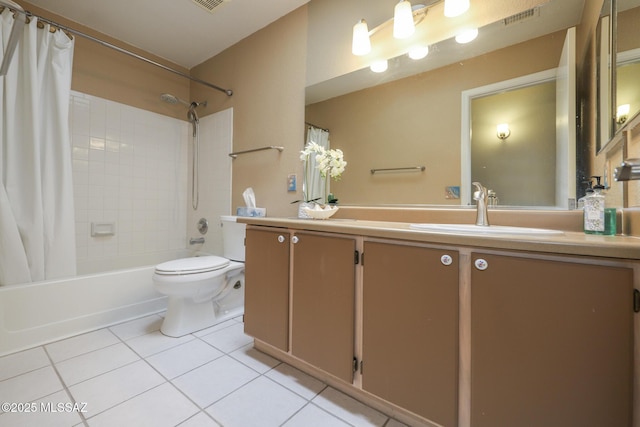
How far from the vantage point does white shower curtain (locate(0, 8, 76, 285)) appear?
159 cm

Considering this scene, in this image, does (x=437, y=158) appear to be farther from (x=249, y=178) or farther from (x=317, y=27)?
(x=249, y=178)

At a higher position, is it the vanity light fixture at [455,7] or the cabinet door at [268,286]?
the vanity light fixture at [455,7]

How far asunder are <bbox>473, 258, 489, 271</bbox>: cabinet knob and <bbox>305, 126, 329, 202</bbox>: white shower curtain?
1142 millimetres

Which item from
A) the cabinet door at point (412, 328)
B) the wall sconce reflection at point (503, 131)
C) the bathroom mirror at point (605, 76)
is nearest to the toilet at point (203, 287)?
the cabinet door at point (412, 328)

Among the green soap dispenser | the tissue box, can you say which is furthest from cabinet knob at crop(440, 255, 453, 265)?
the tissue box

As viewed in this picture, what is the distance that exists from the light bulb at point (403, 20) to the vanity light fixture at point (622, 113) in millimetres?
960

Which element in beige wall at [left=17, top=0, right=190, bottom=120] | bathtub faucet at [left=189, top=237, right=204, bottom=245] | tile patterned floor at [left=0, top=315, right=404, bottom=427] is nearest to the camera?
tile patterned floor at [left=0, top=315, right=404, bottom=427]

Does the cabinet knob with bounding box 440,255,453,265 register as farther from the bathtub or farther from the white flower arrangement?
the bathtub

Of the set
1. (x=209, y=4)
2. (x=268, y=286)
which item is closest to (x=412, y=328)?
(x=268, y=286)

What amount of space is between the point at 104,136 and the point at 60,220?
911mm

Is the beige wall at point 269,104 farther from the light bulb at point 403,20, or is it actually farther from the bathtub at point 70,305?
the bathtub at point 70,305

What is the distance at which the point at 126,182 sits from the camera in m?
2.42

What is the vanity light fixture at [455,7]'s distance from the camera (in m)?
1.27

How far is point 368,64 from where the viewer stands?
5.27 feet
